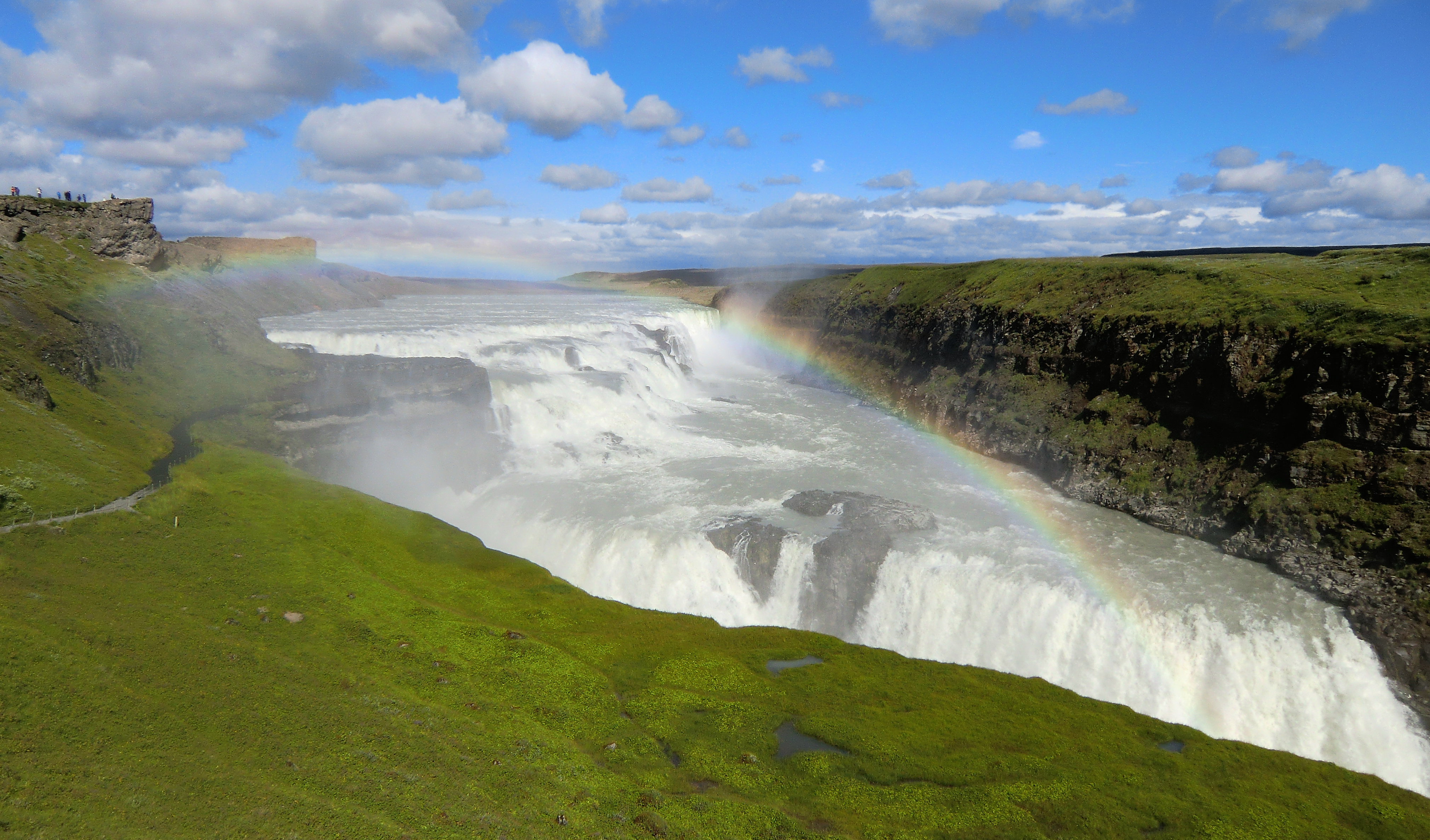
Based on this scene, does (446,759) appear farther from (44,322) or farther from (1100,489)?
(44,322)

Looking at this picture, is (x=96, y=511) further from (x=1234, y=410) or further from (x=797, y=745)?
(x=1234, y=410)

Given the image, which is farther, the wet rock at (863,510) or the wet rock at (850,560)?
the wet rock at (863,510)

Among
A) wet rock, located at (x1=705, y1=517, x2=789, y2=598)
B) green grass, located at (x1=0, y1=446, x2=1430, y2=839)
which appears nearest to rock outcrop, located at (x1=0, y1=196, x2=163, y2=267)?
green grass, located at (x1=0, y1=446, x2=1430, y2=839)

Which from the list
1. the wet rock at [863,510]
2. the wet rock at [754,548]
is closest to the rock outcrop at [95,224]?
the wet rock at [754,548]

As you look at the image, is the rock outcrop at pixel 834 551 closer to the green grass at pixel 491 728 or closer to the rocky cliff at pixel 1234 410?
the green grass at pixel 491 728

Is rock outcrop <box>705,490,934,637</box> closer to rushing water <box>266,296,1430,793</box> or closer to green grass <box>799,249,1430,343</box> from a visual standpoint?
rushing water <box>266,296,1430,793</box>
